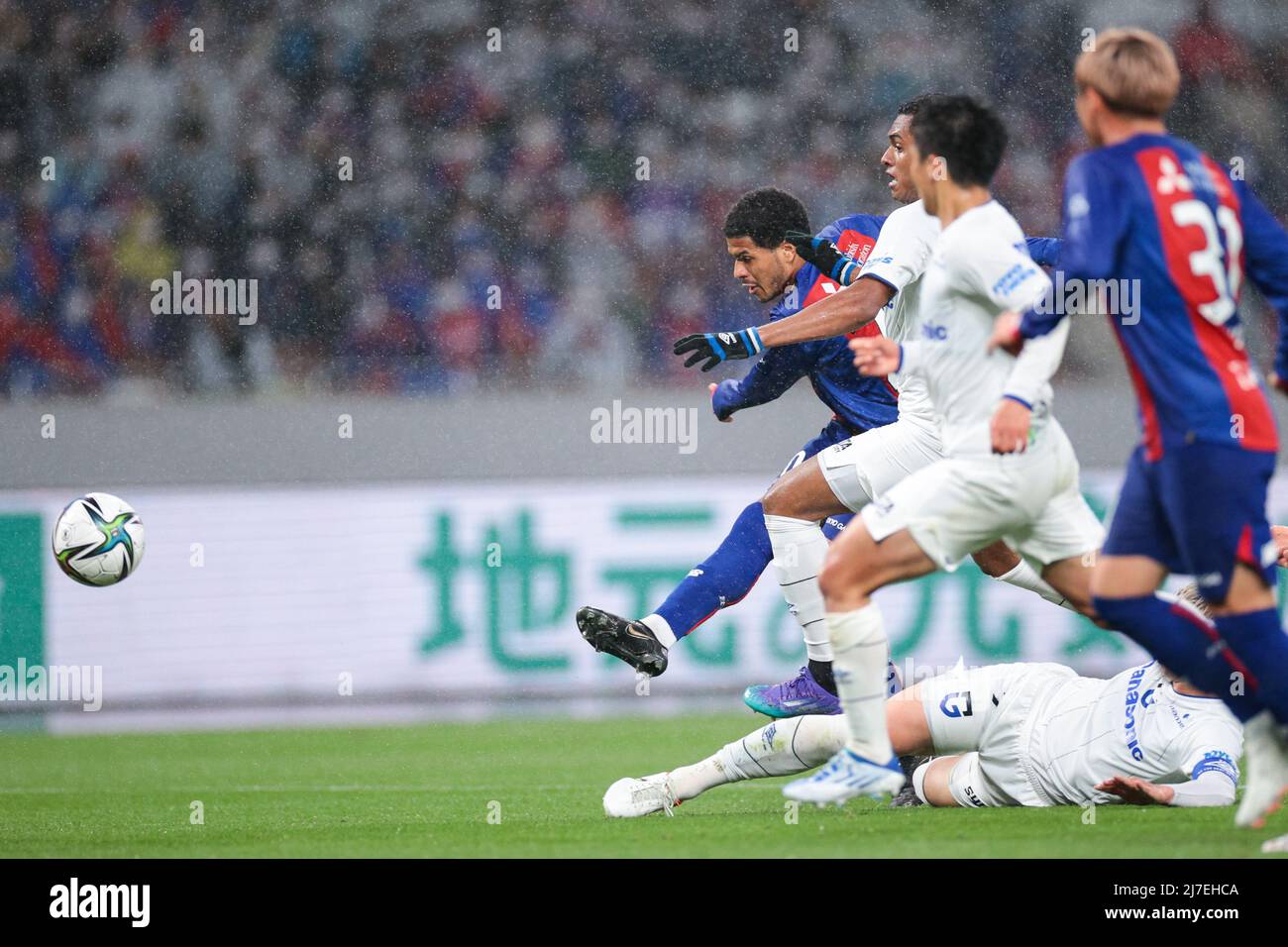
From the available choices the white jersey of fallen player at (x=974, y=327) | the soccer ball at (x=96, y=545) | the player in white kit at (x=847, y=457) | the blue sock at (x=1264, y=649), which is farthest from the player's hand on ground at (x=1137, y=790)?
the soccer ball at (x=96, y=545)

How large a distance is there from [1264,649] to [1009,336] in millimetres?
926

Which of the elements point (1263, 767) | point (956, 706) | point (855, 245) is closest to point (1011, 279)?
point (1263, 767)

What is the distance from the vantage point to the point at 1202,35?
11445mm

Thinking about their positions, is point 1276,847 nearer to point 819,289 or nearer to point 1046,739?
point 1046,739

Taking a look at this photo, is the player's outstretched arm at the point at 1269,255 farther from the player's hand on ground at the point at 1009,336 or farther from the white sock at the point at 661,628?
the white sock at the point at 661,628

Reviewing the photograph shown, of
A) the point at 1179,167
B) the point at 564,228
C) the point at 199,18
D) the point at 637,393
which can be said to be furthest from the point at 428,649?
the point at 1179,167

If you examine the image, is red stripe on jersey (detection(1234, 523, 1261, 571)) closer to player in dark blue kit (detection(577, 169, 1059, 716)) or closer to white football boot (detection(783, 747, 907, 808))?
white football boot (detection(783, 747, 907, 808))

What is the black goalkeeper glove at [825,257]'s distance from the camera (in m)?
5.41

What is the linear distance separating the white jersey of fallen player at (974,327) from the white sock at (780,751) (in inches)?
46.9

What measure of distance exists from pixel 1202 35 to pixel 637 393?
4.75m

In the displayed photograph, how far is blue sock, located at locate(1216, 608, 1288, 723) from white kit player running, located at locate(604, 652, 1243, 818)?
899 millimetres

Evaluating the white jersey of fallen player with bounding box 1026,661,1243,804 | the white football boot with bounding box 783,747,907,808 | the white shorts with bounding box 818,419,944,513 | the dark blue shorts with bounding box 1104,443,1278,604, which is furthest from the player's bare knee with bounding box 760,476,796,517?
the dark blue shorts with bounding box 1104,443,1278,604

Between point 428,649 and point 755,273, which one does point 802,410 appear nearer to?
point 428,649

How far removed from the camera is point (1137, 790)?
15.6 ft
